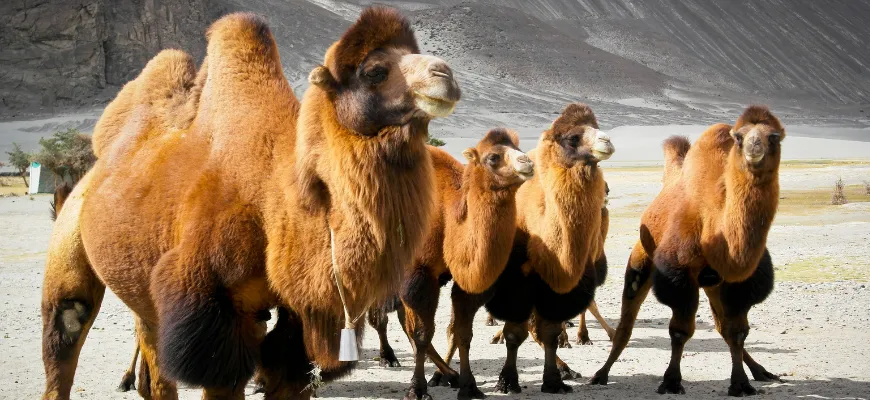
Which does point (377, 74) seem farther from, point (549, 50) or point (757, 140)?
point (549, 50)

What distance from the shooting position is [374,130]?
4.15 metres

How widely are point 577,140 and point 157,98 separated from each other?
414 cm

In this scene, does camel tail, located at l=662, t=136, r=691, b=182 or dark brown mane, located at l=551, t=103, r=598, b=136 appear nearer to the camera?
dark brown mane, located at l=551, t=103, r=598, b=136

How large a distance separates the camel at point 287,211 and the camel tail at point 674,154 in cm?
603

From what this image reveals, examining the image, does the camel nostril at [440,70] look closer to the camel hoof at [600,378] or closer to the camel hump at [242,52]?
the camel hump at [242,52]

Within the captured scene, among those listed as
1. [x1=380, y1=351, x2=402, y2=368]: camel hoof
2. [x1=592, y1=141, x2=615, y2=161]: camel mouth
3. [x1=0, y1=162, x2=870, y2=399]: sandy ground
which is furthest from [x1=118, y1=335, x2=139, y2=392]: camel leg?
[x1=592, y1=141, x2=615, y2=161]: camel mouth

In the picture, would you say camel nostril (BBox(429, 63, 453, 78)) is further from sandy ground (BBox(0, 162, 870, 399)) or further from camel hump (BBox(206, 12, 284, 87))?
sandy ground (BBox(0, 162, 870, 399))

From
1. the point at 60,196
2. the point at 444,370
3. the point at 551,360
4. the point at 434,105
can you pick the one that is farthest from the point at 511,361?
the point at 434,105

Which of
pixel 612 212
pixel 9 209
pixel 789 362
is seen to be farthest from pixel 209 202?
pixel 9 209

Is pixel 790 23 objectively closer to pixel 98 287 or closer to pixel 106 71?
pixel 106 71

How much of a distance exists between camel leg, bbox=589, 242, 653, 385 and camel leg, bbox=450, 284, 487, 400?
1295 mm

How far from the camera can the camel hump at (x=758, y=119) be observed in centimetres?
819

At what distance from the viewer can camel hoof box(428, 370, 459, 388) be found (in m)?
9.04

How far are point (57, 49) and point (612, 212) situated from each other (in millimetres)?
79469
